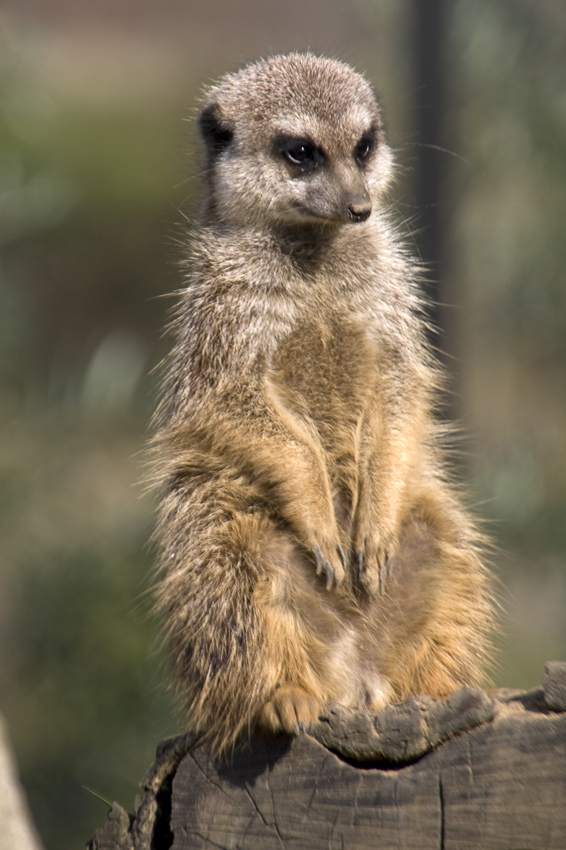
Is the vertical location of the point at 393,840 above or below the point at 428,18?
below

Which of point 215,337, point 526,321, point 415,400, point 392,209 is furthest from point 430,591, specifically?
point 526,321

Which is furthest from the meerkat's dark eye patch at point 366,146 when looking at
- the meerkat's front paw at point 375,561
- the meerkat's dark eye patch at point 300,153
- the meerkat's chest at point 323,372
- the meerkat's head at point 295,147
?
the meerkat's front paw at point 375,561

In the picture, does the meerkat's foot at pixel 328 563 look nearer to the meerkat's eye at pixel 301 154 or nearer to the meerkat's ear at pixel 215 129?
the meerkat's eye at pixel 301 154

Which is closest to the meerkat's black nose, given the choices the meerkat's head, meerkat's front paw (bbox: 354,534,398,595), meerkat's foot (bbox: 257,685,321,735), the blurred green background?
the meerkat's head

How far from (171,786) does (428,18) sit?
4028 mm

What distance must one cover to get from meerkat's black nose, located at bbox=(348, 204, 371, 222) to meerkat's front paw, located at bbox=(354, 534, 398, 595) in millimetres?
787

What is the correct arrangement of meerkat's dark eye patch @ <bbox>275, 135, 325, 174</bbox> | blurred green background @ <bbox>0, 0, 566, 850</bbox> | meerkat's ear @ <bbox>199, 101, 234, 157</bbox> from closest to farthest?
meerkat's dark eye patch @ <bbox>275, 135, 325, 174</bbox>, meerkat's ear @ <bbox>199, 101, 234, 157</bbox>, blurred green background @ <bbox>0, 0, 566, 850</bbox>

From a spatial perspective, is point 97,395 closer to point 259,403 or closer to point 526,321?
point 526,321

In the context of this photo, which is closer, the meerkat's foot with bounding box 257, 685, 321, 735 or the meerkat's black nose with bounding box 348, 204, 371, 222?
the meerkat's foot with bounding box 257, 685, 321, 735

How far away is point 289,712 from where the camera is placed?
1803 mm

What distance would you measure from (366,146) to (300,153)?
0.69 feet

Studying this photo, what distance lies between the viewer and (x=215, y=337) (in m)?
2.29

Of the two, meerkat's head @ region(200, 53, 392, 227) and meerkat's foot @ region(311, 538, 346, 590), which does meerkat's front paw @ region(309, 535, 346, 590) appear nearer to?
meerkat's foot @ region(311, 538, 346, 590)

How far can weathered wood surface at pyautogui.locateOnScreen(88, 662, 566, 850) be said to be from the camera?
4.87 ft
